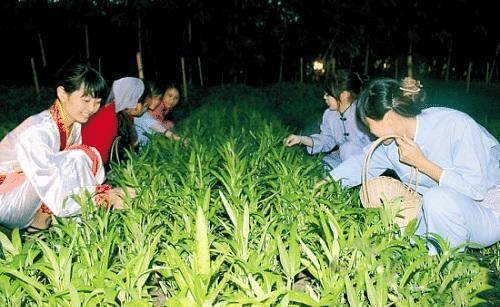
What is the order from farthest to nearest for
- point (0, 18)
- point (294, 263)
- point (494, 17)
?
point (494, 17)
point (0, 18)
point (294, 263)

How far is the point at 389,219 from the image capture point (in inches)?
102

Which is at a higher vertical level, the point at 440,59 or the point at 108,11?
the point at 108,11

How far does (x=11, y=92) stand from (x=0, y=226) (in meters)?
12.2

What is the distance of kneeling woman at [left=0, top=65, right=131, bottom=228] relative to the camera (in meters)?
3.16

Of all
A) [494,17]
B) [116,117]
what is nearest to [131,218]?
[116,117]

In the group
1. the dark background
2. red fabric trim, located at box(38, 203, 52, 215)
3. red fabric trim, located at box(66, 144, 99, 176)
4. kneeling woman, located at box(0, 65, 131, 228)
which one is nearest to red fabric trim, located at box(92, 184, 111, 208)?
kneeling woman, located at box(0, 65, 131, 228)

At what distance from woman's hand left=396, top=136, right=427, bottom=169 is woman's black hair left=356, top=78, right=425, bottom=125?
16cm

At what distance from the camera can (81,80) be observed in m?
3.28

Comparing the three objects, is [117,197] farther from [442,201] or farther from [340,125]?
[340,125]

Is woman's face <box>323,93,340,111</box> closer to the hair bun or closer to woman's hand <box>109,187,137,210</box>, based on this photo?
the hair bun

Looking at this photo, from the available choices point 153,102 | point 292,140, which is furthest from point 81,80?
point 153,102

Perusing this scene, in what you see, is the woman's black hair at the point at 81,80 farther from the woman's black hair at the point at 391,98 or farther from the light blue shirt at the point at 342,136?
the light blue shirt at the point at 342,136

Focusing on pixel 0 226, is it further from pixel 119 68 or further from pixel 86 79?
pixel 119 68

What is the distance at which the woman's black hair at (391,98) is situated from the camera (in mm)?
2834
